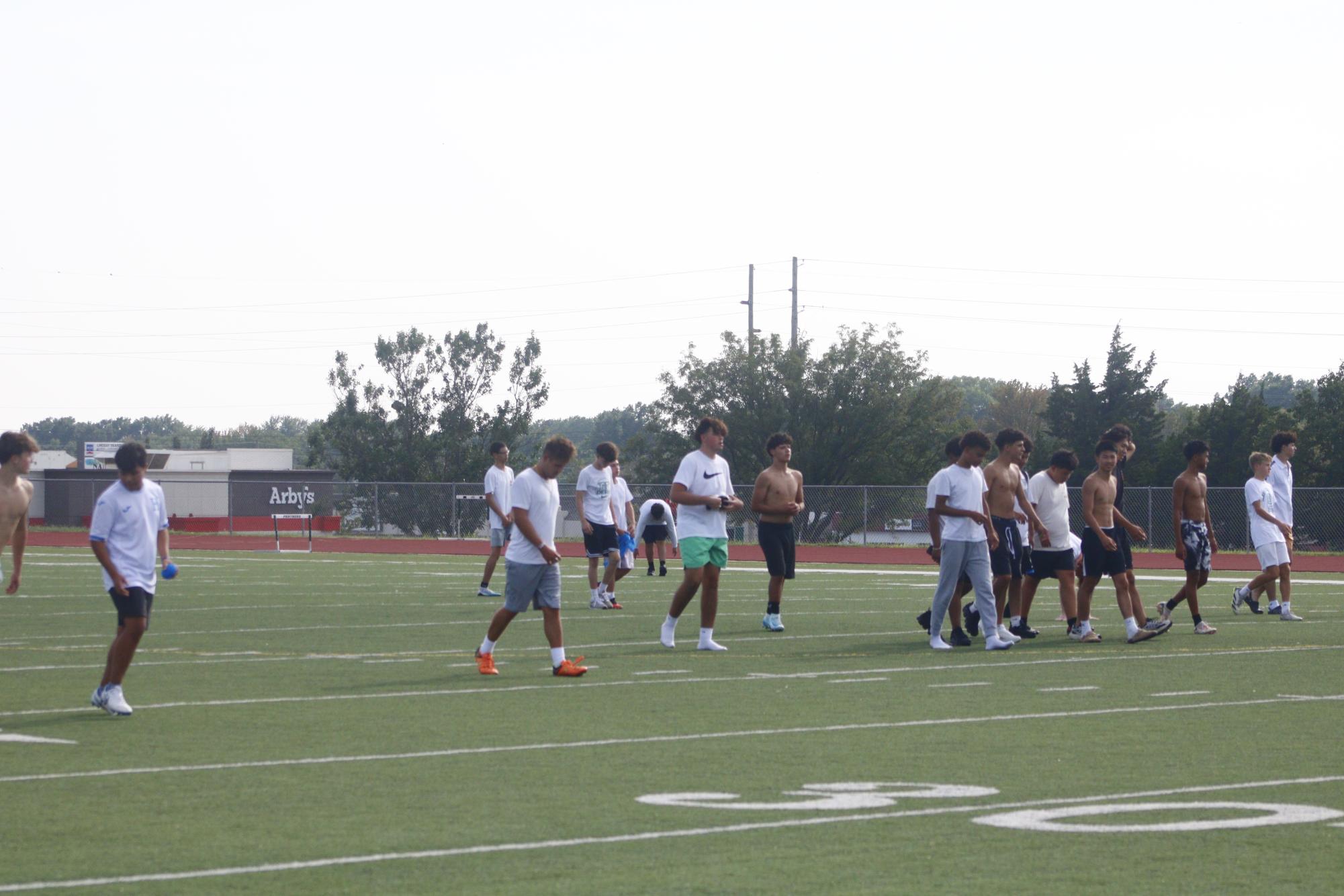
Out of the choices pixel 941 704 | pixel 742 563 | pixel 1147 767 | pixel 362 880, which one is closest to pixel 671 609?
pixel 941 704

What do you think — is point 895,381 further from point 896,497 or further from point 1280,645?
point 1280,645

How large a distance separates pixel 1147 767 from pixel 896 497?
4152 centimetres

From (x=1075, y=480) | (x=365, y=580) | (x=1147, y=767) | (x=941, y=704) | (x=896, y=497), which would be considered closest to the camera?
(x=1147, y=767)

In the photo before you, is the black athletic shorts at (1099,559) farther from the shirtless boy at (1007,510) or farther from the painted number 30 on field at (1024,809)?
the painted number 30 on field at (1024,809)

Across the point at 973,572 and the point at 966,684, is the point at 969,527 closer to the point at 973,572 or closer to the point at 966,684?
the point at 973,572

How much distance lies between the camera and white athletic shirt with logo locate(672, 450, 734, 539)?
15.9 meters

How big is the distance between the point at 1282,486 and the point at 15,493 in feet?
44.5

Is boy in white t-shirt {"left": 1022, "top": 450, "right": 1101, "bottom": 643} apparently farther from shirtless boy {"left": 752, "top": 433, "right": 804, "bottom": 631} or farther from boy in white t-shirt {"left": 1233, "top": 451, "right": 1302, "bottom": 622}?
boy in white t-shirt {"left": 1233, "top": 451, "right": 1302, "bottom": 622}

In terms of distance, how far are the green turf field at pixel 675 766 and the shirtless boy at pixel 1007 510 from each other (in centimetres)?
76

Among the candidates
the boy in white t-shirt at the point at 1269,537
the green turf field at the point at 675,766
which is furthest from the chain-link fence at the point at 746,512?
the green turf field at the point at 675,766

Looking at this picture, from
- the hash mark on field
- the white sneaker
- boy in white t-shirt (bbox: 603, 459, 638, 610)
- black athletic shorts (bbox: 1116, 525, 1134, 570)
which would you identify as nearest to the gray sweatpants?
black athletic shorts (bbox: 1116, 525, 1134, 570)

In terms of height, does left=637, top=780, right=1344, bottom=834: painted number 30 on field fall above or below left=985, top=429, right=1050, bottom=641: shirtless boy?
below

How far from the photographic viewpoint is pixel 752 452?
232 ft

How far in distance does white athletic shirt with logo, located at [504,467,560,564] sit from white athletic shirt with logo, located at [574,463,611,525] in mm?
8707
